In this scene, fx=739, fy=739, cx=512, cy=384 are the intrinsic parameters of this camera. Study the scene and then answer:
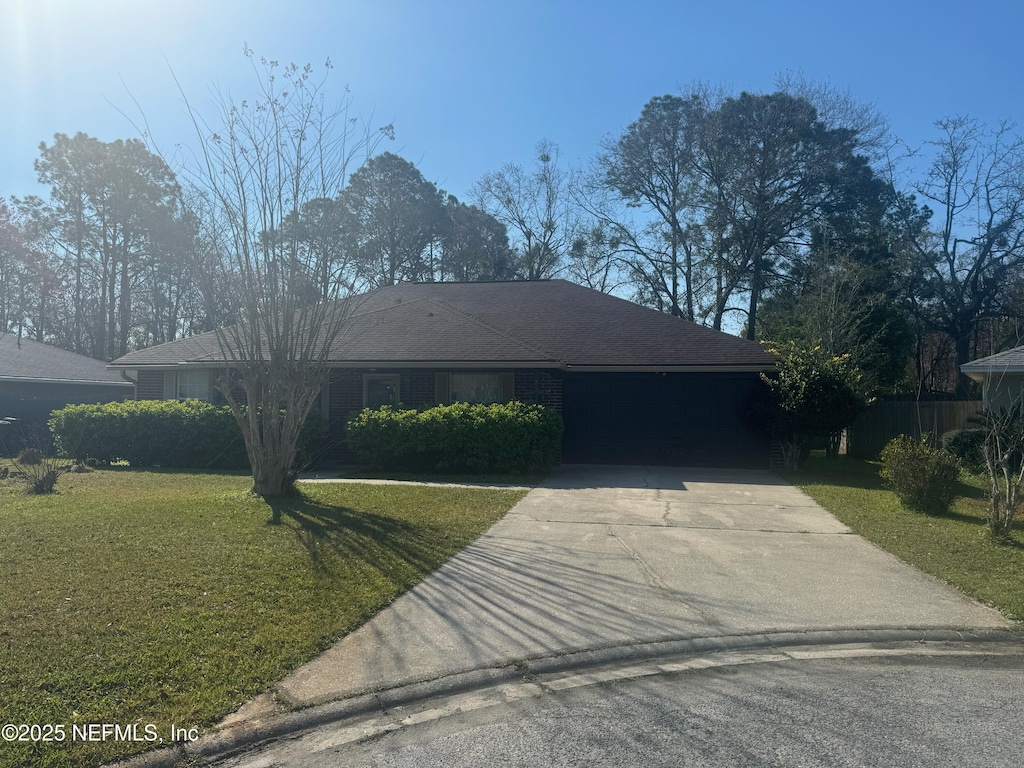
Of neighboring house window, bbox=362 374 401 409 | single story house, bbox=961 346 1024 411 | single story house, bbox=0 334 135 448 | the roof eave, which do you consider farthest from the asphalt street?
the roof eave

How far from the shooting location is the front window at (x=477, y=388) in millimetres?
16406

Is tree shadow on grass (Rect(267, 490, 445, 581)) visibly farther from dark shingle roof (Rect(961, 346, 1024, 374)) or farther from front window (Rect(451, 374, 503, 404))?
dark shingle roof (Rect(961, 346, 1024, 374))

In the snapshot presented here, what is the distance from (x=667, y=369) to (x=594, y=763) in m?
13.3

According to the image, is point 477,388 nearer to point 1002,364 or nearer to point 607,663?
point 1002,364

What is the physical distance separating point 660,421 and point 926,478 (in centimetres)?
715

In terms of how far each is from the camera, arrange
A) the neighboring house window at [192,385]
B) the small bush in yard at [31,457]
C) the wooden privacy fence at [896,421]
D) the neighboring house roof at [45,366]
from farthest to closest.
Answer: the neighboring house roof at [45,366] → the wooden privacy fence at [896,421] → the neighboring house window at [192,385] → the small bush in yard at [31,457]

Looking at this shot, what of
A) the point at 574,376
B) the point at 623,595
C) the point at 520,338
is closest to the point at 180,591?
the point at 623,595

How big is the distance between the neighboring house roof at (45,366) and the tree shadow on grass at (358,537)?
16.6 m

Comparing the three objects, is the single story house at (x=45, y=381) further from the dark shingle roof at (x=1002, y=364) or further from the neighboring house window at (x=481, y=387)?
the dark shingle roof at (x=1002, y=364)

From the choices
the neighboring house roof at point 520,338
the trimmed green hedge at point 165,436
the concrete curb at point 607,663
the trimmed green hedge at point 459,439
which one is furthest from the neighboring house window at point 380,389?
the concrete curb at point 607,663

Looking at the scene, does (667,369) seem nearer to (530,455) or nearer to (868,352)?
(530,455)

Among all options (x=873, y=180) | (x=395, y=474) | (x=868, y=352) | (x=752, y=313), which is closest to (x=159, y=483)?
(x=395, y=474)

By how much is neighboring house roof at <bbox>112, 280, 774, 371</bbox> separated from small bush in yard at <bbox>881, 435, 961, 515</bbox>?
5.49 metres

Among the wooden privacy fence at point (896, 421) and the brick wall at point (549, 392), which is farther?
the wooden privacy fence at point (896, 421)
